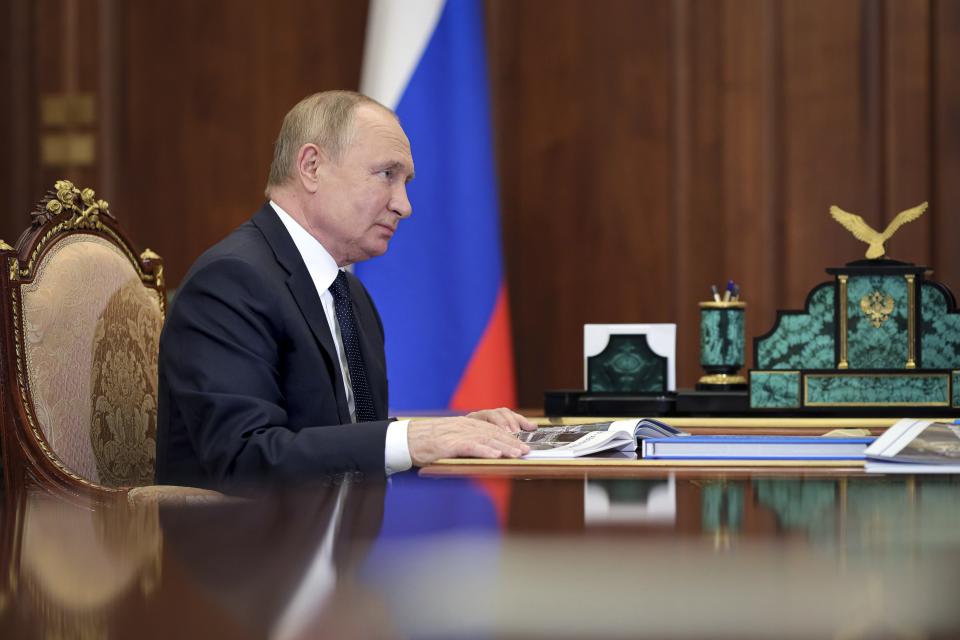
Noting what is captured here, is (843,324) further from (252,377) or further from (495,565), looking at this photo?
(495,565)

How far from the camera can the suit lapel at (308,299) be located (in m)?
2.21

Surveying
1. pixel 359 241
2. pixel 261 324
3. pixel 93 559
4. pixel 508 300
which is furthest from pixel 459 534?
pixel 508 300

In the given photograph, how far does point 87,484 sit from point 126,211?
2904mm

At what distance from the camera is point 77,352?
224 centimetres

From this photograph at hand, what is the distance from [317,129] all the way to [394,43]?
6.48ft

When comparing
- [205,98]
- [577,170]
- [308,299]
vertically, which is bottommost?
[308,299]

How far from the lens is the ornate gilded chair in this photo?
208cm

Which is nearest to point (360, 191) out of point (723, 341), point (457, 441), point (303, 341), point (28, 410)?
point (303, 341)

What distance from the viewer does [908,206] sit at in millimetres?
4312

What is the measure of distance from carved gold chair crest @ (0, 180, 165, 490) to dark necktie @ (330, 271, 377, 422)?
0.43 m

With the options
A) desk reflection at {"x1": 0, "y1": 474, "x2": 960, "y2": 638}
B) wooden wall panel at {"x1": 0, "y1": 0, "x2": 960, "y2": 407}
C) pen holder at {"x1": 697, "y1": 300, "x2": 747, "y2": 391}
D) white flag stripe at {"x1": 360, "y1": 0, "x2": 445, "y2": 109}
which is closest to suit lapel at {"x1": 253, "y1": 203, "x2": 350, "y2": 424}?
desk reflection at {"x1": 0, "y1": 474, "x2": 960, "y2": 638}

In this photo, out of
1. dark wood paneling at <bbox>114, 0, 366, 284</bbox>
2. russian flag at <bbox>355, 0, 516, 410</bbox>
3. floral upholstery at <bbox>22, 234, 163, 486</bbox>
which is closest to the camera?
floral upholstery at <bbox>22, 234, 163, 486</bbox>

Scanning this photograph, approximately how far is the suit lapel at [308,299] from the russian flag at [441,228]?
1.82 metres

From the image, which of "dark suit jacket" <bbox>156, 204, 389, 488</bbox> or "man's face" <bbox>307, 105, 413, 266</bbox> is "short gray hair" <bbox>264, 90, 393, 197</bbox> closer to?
"man's face" <bbox>307, 105, 413, 266</bbox>
